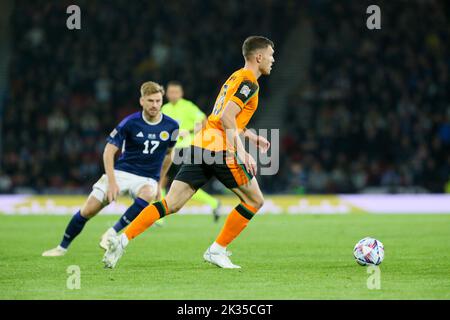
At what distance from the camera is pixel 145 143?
10477 millimetres

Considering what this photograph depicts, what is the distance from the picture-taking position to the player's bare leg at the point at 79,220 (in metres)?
9.96

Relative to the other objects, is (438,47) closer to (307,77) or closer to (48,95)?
(307,77)

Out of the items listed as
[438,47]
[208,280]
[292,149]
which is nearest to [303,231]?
[208,280]

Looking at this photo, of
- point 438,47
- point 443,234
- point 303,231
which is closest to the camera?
point 443,234

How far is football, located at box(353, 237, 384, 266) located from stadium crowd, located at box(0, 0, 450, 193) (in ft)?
45.3

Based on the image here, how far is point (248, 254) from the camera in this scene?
10.4 m

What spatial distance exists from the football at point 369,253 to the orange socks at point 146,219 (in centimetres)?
206

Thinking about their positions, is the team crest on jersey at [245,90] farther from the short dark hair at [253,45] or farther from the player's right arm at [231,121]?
the short dark hair at [253,45]

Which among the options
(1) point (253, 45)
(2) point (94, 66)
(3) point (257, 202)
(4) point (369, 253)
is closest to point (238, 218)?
(3) point (257, 202)

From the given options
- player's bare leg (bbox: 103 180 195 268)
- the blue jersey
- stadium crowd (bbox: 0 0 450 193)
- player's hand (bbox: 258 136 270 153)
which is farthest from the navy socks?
stadium crowd (bbox: 0 0 450 193)

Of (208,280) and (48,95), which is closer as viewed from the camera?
(208,280)

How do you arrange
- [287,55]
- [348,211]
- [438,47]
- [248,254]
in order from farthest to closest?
[287,55]
[438,47]
[348,211]
[248,254]

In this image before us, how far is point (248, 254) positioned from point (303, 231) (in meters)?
3.60

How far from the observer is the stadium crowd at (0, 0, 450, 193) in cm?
2338
